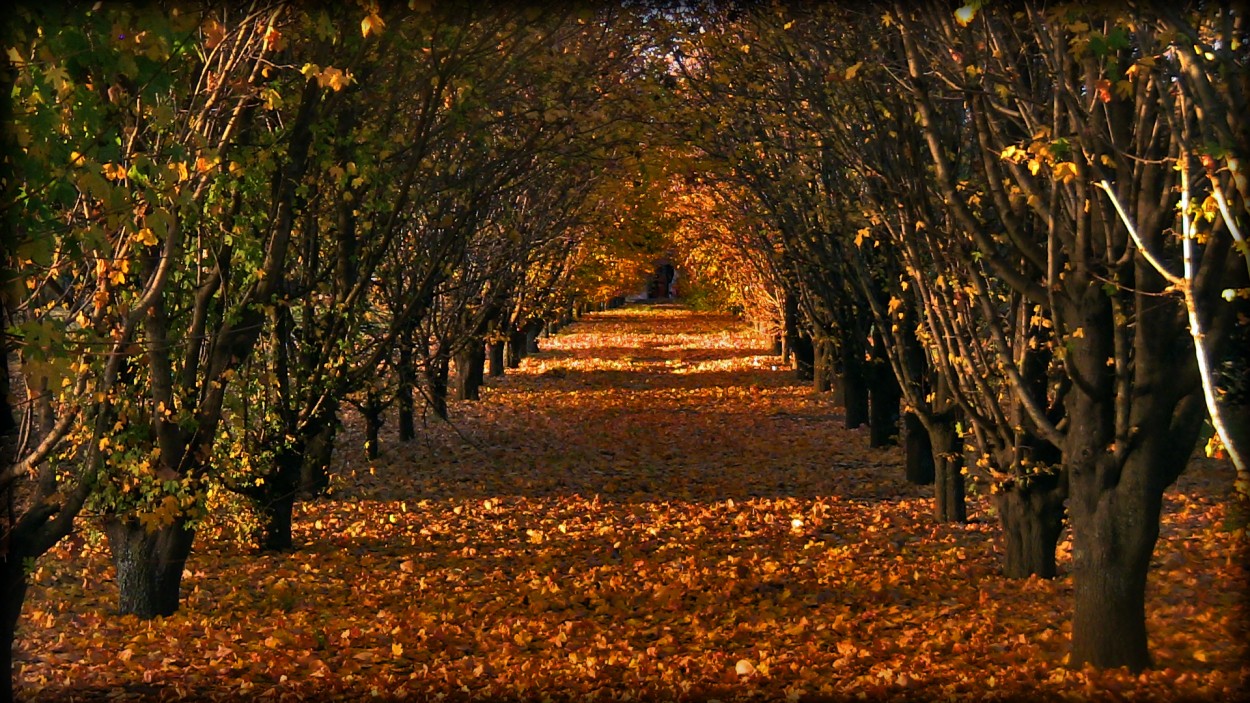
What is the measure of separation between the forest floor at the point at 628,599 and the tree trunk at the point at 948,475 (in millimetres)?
240

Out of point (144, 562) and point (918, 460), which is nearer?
point (144, 562)

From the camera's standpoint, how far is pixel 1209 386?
4.82 metres

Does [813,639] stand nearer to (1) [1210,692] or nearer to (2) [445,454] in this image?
(1) [1210,692]

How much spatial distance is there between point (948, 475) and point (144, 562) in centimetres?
823

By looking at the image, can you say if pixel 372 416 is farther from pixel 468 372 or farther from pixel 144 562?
pixel 468 372

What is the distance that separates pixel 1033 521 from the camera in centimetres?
970

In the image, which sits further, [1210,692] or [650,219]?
[650,219]

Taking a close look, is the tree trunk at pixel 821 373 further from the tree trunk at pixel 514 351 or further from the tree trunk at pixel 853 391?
the tree trunk at pixel 514 351

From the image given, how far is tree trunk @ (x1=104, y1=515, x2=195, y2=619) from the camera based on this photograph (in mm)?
9109

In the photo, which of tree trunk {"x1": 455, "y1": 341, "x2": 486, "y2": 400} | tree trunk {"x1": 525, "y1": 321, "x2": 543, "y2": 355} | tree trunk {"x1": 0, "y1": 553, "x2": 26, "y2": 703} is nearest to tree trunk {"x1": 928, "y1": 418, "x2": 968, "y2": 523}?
tree trunk {"x1": 0, "y1": 553, "x2": 26, "y2": 703}

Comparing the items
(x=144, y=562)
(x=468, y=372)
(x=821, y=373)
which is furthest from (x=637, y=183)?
(x=821, y=373)

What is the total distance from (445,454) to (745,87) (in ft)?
26.3

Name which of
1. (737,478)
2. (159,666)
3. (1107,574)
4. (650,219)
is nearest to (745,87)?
(737,478)

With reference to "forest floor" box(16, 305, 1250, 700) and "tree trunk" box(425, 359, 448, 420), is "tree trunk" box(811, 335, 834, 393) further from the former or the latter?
"tree trunk" box(425, 359, 448, 420)
